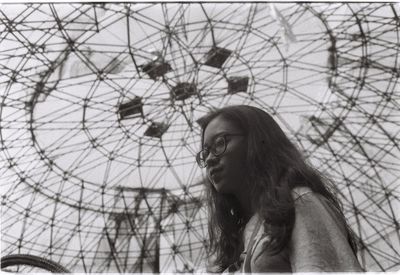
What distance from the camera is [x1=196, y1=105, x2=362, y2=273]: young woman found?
2.52 m

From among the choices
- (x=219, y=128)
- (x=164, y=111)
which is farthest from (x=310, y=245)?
(x=164, y=111)

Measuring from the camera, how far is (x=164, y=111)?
26.0 m

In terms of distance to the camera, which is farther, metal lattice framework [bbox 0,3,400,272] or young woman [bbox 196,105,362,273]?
metal lattice framework [bbox 0,3,400,272]

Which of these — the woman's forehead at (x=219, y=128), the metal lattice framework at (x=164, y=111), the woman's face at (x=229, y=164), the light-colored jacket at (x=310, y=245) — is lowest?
the light-colored jacket at (x=310, y=245)

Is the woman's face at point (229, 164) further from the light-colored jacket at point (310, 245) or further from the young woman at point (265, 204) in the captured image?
the light-colored jacket at point (310, 245)

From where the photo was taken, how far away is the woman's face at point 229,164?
10.2ft

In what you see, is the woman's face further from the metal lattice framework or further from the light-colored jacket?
the metal lattice framework

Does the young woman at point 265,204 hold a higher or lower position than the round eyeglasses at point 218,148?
lower

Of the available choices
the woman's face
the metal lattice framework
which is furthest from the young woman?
the metal lattice framework

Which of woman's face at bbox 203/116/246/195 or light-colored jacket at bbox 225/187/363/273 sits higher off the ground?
woman's face at bbox 203/116/246/195

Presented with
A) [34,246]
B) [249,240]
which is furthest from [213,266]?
[34,246]

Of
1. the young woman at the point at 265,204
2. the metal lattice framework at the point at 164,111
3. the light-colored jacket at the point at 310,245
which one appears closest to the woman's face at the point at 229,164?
the young woman at the point at 265,204

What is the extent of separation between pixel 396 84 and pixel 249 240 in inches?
Result: 957

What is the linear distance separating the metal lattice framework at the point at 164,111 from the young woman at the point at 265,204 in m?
15.2
